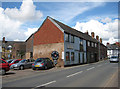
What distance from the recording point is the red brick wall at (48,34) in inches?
1016

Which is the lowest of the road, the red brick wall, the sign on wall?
the road

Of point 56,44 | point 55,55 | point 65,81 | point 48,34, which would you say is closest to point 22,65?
point 55,55

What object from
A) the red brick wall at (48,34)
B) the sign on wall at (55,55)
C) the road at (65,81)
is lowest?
the road at (65,81)

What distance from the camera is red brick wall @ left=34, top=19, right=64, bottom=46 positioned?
2581 cm

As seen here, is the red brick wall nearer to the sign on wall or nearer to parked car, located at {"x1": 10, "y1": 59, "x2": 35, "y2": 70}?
the sign on wall

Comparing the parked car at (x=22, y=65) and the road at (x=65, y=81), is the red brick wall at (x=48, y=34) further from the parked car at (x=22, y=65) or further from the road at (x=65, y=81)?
the road at (x=65, y=81)

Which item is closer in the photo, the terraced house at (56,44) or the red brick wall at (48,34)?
the terraced house at (56,44)

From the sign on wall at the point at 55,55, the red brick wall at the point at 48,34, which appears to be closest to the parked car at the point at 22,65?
the sign on wall at the point at 55,55

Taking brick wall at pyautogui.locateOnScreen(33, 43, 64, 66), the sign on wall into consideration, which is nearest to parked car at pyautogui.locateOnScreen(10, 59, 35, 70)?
the sign on wall

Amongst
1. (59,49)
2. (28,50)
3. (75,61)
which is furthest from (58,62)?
(28,50)

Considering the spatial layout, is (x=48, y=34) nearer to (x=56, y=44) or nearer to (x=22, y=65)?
(x=56, y=44)

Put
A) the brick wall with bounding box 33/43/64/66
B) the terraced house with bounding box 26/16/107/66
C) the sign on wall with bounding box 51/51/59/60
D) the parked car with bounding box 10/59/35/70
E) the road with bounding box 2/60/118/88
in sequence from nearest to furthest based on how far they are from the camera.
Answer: the road with bounding box 2/60/118/88, the parked car with bounding box 10/59/35/70, the brick wall with bounding box 33/43/64/66, the sign on wall with bounding box 51/51/59/60, the terraced house with bounding box 26/16/107/66

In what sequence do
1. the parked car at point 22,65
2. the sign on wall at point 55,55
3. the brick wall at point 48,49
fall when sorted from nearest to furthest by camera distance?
the parked car at point 22,65, the brick wall at point 48,49, the sign on wall at point 55,55

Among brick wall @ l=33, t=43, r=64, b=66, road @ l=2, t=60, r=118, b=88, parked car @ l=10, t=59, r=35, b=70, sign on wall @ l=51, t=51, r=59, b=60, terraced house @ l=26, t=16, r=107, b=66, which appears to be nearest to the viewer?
road @ l=2, t=60, r=118, b=88
